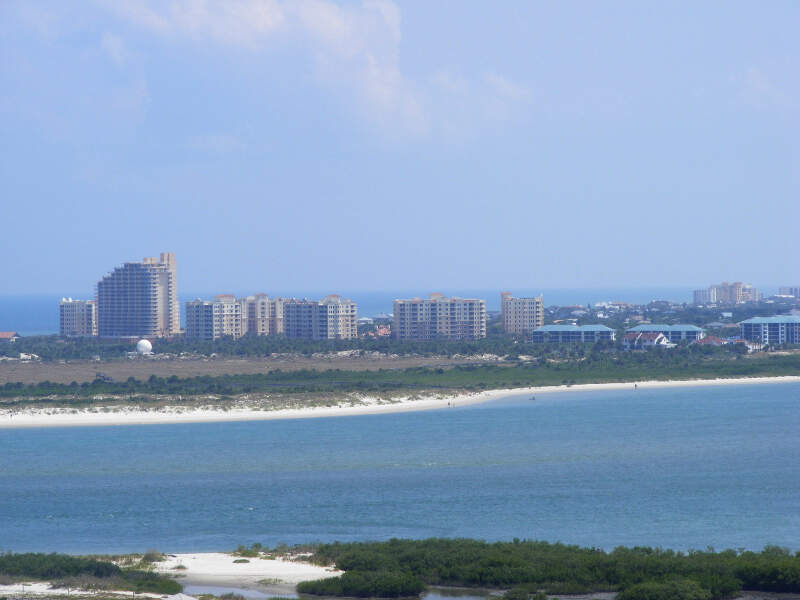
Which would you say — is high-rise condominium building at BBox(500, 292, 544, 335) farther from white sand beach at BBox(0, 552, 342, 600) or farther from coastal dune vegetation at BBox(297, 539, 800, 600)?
white sand beach at BBox(0, 552, 342, 600)

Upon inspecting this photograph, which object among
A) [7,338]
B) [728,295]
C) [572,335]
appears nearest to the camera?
[572,335]

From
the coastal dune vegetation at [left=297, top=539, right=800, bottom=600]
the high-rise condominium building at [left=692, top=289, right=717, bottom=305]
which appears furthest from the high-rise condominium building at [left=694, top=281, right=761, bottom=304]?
the coastal dune vegetation at [left=297, top=539, right=800, bottom=600]

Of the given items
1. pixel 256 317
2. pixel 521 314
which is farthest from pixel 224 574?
pixel 521 314

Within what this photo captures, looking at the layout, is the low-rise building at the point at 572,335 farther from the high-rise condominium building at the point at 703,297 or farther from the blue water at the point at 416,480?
the high-rise condominium building at the point at 703,297

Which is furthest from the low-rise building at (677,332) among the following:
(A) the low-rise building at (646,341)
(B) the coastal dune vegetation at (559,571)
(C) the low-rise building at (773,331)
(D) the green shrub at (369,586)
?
(D) the green shrub at (369,586)

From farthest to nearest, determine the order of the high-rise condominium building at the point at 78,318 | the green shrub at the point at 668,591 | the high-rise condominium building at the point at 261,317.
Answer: the high-rise condominium building at the point at 78,318
the high-rise condominium building at the point at 261,317
the green shrub at the point at 668,591

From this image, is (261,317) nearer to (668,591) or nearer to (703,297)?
(668,591)

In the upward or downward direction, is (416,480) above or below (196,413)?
below
